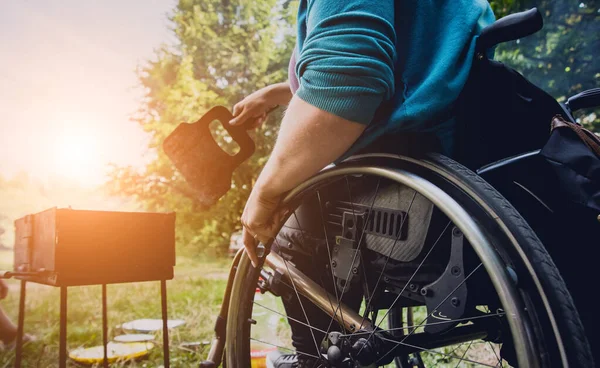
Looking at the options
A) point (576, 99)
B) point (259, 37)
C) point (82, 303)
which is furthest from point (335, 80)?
point (259, 37)

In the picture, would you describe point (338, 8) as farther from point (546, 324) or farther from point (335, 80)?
point (546, 324)

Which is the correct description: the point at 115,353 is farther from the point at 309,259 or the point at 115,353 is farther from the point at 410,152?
the point at 410,152

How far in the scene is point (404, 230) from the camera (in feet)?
1.98

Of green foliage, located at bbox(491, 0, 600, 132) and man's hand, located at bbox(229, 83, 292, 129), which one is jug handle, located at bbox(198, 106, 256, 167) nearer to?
man's hand, located at bbox(229, 83, 292, 129)

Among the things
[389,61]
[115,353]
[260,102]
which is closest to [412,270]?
[389,61]

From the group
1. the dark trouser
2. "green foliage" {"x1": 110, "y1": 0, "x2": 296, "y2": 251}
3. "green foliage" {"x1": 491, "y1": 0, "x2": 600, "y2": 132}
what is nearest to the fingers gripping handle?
the dark trouser

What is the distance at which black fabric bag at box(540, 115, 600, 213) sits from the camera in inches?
18.8

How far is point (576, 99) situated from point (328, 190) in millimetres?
489

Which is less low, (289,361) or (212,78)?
(212,78)

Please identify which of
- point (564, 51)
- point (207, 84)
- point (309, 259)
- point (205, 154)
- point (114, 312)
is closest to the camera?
point (309, 259)

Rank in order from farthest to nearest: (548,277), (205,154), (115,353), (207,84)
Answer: (207,84) → (115,353) → (205,154) → (548,277)

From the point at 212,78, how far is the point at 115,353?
4.51 meters

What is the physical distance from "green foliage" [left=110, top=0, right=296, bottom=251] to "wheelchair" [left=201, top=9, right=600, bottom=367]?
4365 millimetres

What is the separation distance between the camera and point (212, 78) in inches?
217
